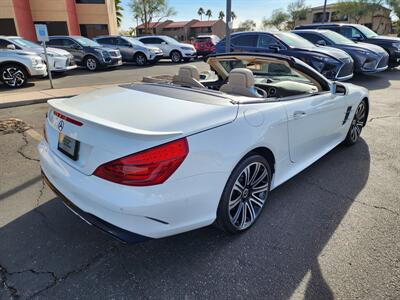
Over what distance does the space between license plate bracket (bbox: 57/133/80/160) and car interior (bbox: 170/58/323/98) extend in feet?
4.67

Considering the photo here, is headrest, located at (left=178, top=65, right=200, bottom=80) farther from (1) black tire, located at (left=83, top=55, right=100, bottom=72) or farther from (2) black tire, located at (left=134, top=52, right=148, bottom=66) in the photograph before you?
(2) black tire, located at (left=134, top=52, right=148, bottom=66)

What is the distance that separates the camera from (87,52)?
13711 mm

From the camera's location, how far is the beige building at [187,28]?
68500 mm

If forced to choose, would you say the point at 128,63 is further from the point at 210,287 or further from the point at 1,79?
the point at 210,287

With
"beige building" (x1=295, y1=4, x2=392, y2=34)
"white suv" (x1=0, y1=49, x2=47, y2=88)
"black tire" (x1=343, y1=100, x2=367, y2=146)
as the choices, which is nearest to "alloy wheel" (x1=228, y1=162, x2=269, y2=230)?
"black tire" (x1=343, y1=100, x2=367, y2=146)

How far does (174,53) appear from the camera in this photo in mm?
18172

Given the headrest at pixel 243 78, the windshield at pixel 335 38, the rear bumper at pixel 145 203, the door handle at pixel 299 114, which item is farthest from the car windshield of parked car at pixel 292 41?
the rear bumper at pixel 145 203

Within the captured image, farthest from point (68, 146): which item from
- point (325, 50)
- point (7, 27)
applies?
point (7, 27)

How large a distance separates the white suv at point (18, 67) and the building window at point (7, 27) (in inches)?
712

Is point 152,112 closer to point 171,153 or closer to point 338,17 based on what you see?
point 171,153

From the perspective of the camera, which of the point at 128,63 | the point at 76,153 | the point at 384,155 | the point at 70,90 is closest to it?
the point at 76,153

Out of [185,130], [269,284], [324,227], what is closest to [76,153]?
[185,130]

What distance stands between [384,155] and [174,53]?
1578cm

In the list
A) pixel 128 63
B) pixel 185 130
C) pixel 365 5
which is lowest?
pixel 128 63
